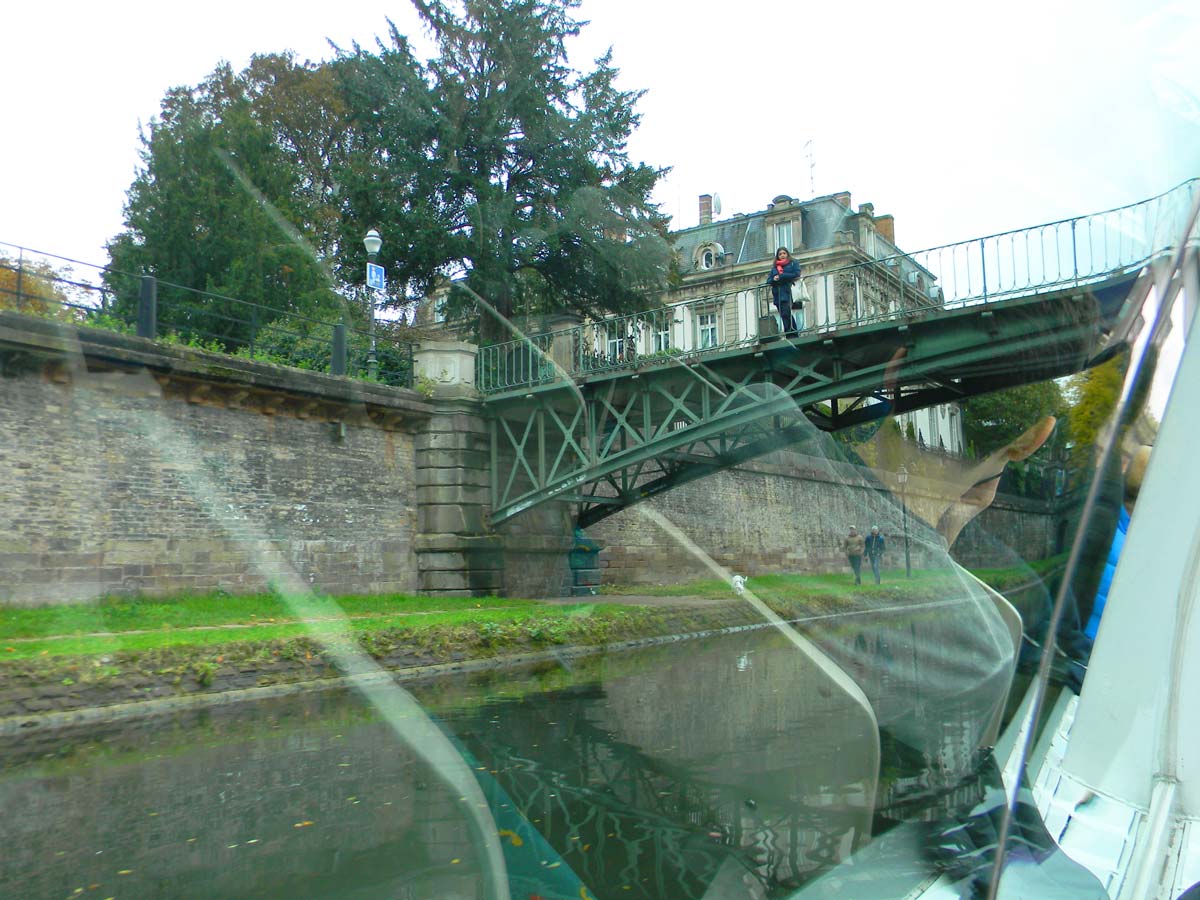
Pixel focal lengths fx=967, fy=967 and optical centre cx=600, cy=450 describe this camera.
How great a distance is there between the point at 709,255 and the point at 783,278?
2.42ft

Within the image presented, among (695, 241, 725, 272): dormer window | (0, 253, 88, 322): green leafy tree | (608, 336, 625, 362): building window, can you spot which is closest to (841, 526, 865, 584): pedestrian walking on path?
(695, 241, 725, 272): dormer window

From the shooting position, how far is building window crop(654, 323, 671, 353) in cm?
860

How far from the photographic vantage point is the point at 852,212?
211 cm

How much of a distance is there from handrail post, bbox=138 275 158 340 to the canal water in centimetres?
670

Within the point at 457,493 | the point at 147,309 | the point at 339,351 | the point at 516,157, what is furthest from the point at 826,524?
the point at 339,351

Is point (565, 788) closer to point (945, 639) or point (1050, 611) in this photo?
point (945, 639)

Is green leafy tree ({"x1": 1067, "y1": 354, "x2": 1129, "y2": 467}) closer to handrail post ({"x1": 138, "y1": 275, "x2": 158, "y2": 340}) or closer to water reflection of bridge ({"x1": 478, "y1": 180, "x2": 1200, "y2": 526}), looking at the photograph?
water reflection of bridge ({"x1": 478, "y1": 180, "x2": 1200, "y2": 526})

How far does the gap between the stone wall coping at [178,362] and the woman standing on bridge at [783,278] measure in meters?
10.5

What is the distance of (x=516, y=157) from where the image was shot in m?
13.5

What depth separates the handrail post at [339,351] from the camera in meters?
16.2

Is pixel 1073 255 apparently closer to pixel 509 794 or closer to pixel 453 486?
pixel 509 794

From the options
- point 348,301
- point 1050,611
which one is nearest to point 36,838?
point 1050,611

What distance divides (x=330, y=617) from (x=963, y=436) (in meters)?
12.7

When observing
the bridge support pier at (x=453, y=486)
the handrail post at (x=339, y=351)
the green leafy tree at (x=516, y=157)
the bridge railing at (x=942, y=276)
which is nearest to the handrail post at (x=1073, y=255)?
the bridge railing at (x=942, y=276)
